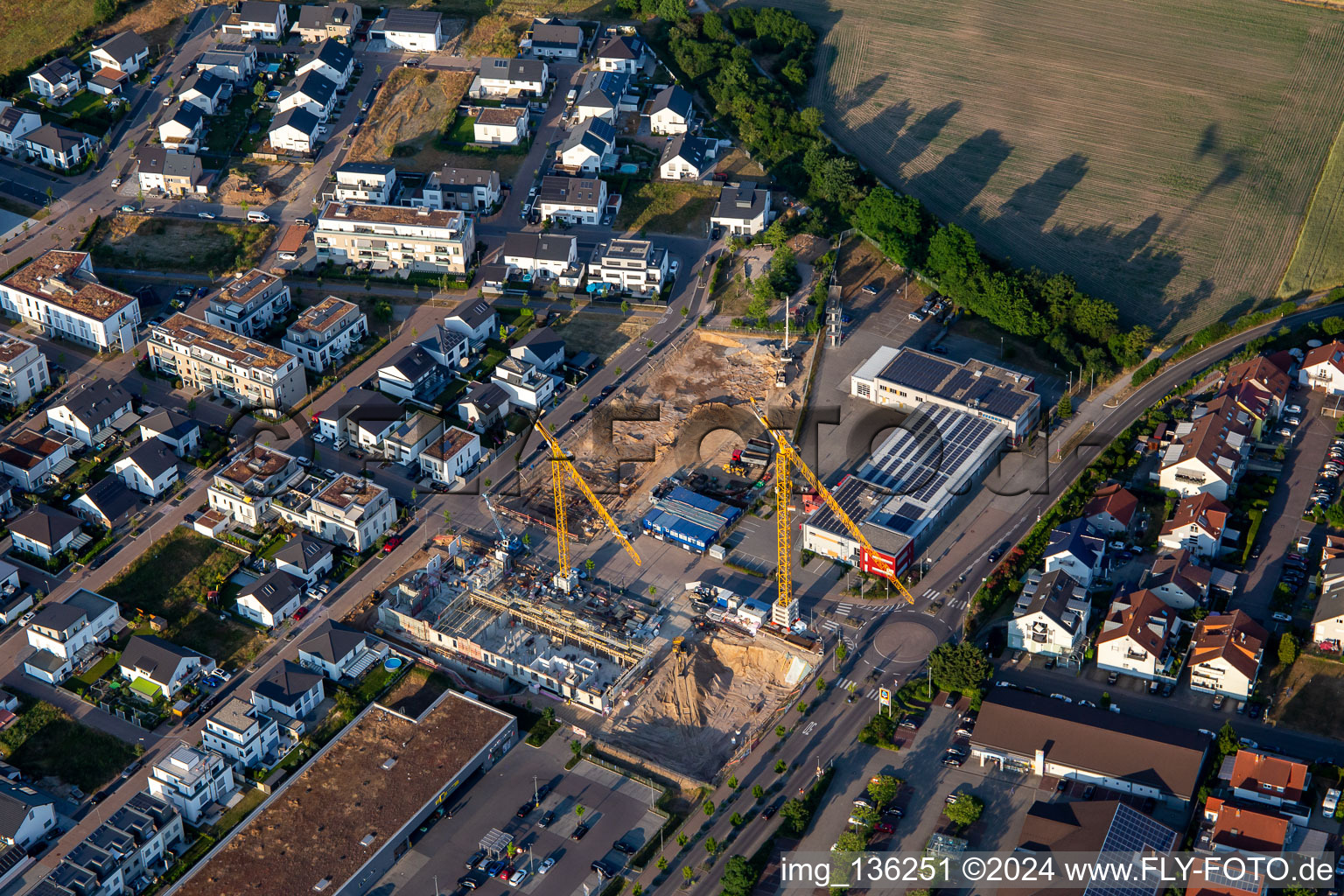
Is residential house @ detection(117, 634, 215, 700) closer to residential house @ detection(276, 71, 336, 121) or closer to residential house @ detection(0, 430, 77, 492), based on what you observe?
residential house @ detection(0, 430, 77, 492)

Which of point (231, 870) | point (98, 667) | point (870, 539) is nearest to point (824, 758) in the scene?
point (870, 539)

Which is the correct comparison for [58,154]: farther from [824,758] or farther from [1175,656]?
[1175,656]

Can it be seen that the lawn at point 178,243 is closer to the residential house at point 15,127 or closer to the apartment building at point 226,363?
the apartment building at point 226,363

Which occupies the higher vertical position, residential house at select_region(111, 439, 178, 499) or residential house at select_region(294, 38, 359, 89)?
residential house at select_region(294, 38, 359, 89)

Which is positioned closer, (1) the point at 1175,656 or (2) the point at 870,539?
(1) the point at 1175,656

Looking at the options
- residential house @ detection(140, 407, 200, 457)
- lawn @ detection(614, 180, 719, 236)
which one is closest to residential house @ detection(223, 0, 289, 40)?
lawn @ detection(614, 180, 719, 236)

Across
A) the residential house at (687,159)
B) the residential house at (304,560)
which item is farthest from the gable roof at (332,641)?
the residential house at (687,159)

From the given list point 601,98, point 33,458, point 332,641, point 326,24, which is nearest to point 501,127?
point 601,98

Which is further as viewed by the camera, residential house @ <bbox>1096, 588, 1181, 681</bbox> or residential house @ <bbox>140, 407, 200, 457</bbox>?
residential house @ <bbox>140, 407, 200, 457</bbox>
